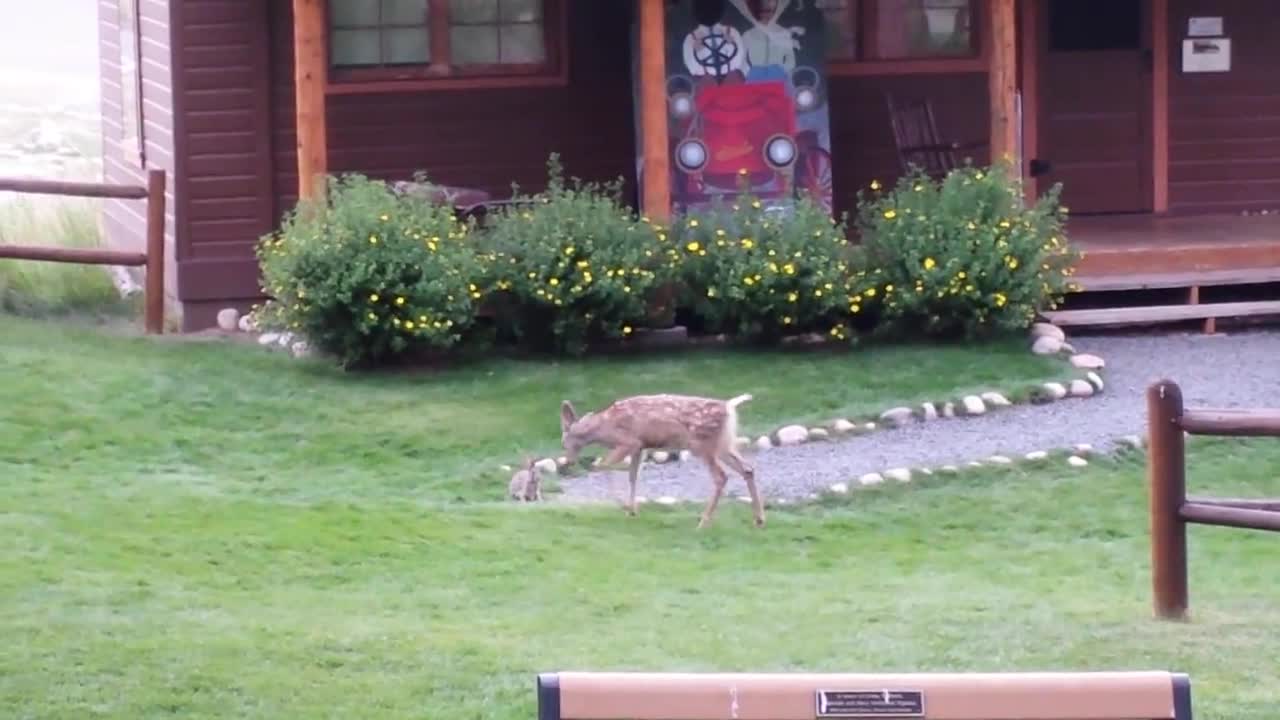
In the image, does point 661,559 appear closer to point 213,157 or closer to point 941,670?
point 941,670

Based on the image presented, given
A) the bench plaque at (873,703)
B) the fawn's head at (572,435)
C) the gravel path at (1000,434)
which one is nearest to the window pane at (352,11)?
the gravel path at (1000,434)

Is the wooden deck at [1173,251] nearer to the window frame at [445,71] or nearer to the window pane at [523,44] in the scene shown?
the window frame at [445,71]

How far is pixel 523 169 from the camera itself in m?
17.6

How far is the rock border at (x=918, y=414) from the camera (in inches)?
513

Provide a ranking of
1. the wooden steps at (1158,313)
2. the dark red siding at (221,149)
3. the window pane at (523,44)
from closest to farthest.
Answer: the wooden steps at (1158,313)
the dark red siding at (221,149)
the window pane at (523,44)

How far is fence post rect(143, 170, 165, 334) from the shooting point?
16469 millimetres

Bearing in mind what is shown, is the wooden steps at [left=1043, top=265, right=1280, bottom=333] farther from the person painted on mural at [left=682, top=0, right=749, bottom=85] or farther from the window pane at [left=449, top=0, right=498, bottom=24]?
the window pane at [left=449, top=0, right=498, bottom=24]

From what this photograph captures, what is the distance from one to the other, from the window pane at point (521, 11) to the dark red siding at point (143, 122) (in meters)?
2.49

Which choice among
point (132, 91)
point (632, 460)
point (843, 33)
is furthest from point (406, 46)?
point (632, 460)

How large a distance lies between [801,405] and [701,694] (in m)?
8.80

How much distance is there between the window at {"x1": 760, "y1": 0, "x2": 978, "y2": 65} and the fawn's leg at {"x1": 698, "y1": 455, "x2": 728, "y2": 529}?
692 cm

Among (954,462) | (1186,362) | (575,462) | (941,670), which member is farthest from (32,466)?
(1186,362)

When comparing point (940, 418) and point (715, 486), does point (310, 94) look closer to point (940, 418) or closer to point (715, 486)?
point (940, 418)

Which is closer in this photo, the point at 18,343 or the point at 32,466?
the point at 32,466
